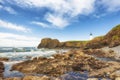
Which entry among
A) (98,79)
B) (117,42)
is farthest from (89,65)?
(117,42)

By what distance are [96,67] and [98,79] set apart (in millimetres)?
7266

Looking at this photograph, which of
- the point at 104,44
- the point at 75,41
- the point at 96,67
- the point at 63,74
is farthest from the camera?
the point at 75,41

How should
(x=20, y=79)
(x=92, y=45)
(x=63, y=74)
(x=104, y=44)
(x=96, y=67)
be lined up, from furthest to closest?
1. (x=92, y=45)
2. (x=104, y=44)
3. (x=96, y=67)
4. (x=63, y=74)
5. (x=20, y=79)

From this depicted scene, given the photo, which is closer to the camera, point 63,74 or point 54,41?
point 63,74

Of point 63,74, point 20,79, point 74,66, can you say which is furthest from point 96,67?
point 20,79

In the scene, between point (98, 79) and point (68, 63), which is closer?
point (98, 79)

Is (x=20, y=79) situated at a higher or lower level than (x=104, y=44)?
lower

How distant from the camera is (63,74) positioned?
74.7ft

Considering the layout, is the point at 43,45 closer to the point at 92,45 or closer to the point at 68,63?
the point at 92,45

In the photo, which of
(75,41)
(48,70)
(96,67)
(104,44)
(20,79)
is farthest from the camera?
(75,41)

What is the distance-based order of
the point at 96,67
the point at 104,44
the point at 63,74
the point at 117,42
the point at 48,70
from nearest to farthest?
the point at 63,74 < the point at 48,70 < the point at 96,67 < the point at 117,42 < the point at 104,44

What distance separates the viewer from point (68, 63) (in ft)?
86.6

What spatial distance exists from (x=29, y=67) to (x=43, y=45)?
492 ft

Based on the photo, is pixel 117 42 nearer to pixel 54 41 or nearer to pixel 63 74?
pixel 63 74
